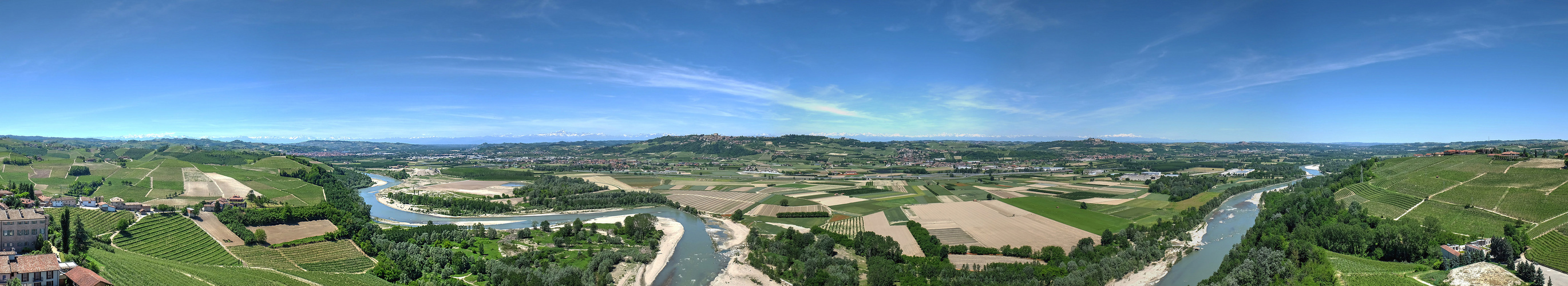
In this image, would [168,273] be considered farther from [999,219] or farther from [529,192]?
[999,219]

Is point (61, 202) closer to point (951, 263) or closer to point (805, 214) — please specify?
point (805, 214)

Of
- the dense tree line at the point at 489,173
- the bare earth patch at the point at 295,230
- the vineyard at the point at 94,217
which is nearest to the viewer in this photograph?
the vineyard at the point at 94,217

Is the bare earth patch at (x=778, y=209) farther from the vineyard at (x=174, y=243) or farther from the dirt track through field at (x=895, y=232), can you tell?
the vineyard at (x=174, y=243)

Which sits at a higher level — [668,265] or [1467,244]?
[1467,244]

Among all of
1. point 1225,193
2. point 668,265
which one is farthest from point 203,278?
point 1225,193

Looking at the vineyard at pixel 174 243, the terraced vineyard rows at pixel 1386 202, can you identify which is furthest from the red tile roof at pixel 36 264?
the terraced vineyard rows at pixel 1386 202

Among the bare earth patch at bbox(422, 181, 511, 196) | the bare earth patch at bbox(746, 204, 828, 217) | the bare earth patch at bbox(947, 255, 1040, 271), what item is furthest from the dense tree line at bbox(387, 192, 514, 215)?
the bare earth patch at bbox(947, 255, 1040, 271)
